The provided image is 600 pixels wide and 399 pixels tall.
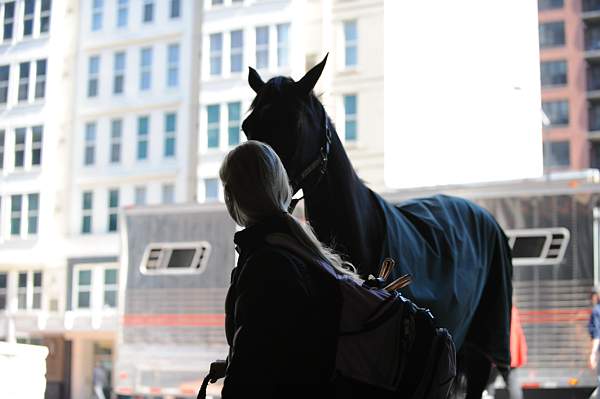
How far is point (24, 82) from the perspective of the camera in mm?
20109

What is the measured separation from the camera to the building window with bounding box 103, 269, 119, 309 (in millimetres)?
18953

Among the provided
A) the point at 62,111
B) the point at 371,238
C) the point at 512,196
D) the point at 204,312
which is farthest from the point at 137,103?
the point at 371,238

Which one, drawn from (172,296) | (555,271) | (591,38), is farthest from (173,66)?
(591,38)

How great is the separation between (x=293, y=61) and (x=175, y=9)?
403cm

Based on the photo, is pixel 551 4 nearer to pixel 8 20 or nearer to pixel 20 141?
pixel 8 20

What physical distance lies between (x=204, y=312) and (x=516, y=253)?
9.55 ft

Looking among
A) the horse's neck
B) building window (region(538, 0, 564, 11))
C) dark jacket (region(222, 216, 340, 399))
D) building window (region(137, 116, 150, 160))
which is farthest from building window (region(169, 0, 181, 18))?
dark jacket (region(222, 216, 340, 399))

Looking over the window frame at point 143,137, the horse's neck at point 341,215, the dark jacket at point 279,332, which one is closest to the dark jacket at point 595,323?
the horse's neck at point 341,215

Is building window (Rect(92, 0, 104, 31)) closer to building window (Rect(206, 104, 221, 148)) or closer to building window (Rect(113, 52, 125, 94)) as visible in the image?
building window (Rect(113, 52, 125, 94))

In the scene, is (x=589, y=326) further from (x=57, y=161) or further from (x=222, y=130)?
(x=57, y=161)

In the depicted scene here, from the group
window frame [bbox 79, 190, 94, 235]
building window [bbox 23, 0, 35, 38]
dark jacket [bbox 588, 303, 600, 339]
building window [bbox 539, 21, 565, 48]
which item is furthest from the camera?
building window [bbox 539, 21, 565, 48]

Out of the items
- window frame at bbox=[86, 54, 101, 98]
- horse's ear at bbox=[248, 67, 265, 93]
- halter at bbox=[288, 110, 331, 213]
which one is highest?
window frame at bbox=[86, 54, 101, 98]

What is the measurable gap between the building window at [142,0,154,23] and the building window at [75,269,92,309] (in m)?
5.76

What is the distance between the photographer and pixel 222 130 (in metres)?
Answer: 18.1
